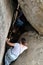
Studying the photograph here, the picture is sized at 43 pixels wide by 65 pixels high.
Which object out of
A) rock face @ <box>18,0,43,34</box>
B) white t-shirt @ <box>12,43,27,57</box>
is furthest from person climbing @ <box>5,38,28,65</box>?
rock face @ <box>18,0,43,34</box>

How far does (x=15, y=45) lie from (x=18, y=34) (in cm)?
18

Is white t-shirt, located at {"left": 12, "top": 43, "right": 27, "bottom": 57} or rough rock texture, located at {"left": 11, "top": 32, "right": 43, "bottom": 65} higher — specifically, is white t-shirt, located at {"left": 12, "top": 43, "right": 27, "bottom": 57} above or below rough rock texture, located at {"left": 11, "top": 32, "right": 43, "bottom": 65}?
above

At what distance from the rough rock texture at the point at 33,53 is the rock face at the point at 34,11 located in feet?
0.23

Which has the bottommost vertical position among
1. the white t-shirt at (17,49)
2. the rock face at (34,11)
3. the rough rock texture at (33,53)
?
the rough rock texture at (33,53)

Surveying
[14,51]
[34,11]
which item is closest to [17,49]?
[14,51]

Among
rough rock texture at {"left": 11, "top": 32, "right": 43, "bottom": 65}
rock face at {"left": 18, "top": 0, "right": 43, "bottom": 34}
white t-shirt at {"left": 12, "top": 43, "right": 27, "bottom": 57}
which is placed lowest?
rough rock texture at {"left": 11, "top": 32, "right": 43, "bottom": 65}

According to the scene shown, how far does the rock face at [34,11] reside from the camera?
40.3 inches

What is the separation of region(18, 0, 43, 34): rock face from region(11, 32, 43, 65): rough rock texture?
7 centimetres

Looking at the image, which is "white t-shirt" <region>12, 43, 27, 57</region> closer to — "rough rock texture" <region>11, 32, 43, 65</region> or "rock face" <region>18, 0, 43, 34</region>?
"rough rock texture" <region>11, 32, 43, 65</region>

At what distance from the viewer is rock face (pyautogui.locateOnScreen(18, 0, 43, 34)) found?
3.36 ft

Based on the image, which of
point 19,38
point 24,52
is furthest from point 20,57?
point 19,38

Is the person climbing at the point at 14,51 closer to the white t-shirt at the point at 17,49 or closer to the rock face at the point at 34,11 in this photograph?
the white t-shirt at the point at 17,49

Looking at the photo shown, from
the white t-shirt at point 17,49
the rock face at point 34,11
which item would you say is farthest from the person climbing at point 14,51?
the rock face at point 34,11

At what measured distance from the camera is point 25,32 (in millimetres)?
1231
